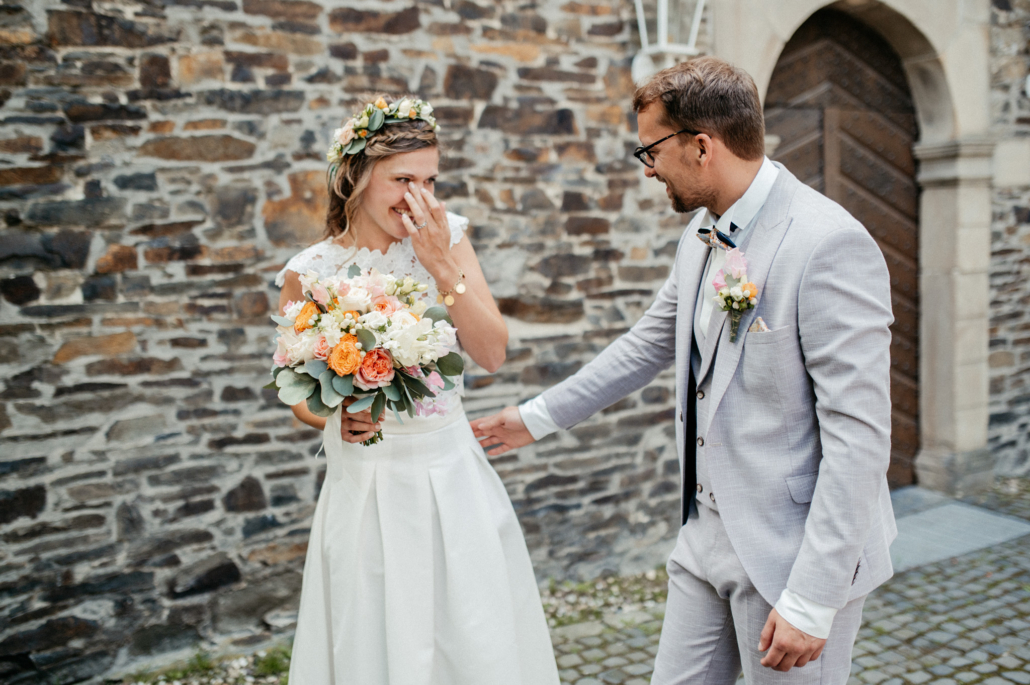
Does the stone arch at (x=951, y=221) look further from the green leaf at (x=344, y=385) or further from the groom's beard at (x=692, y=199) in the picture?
the green leaf at (x=344, y=385)

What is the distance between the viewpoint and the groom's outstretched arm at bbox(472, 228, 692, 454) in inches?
96.9

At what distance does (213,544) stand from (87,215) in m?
1.63

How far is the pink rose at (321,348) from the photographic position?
6.68 ft

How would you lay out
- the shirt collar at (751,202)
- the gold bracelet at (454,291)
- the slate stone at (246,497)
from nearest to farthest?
the shirt collar at (751,202) → the gold bracelet at (454,291) → the slate stone at (246,497)

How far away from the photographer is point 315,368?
6.64 feet

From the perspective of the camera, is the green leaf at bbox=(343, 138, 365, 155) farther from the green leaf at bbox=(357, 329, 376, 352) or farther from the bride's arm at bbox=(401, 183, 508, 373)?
the green leaf at bbox=(357, 329, 376, 352)

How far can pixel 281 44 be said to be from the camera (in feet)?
12.6

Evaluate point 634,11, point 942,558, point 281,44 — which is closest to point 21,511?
point 281,44

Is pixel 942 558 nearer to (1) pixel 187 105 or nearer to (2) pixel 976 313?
(2) pixel 976 313

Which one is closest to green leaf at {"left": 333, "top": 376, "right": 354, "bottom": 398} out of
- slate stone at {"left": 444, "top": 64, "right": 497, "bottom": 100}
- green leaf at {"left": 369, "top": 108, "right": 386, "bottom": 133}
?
green leaf at {"left": 369, "top": 108, "right": 386, "bottom": 133}

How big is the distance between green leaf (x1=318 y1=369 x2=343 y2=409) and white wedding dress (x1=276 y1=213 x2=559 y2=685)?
0.23 meters

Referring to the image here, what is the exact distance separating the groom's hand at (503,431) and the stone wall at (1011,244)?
5103mm

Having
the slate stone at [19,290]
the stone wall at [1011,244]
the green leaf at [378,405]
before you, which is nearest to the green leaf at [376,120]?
the green leaf at [378,405]

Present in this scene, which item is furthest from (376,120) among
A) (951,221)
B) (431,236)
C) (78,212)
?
(951,221)
